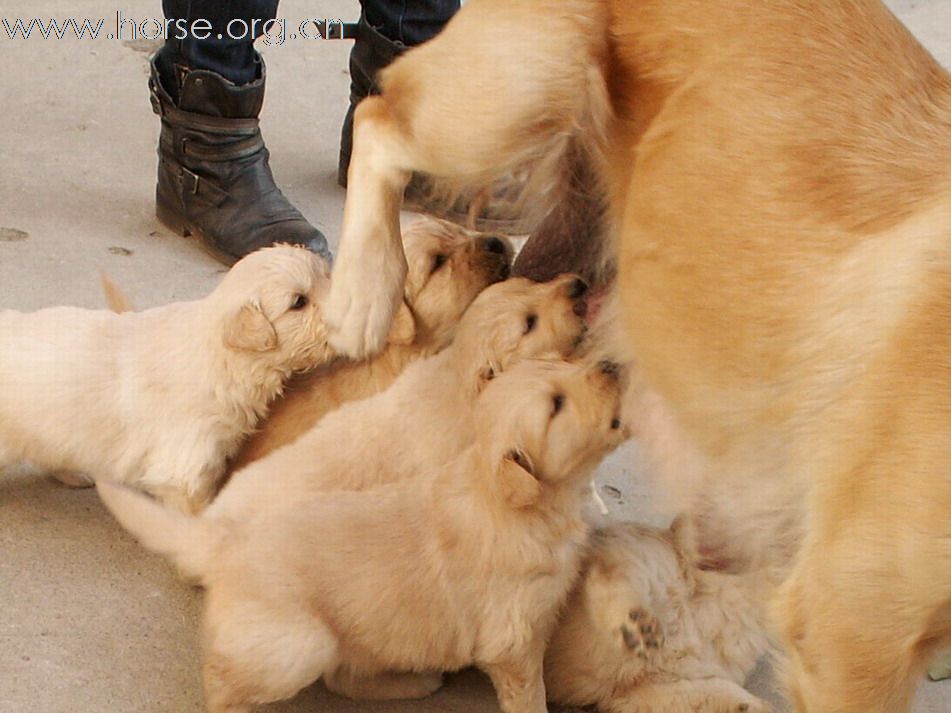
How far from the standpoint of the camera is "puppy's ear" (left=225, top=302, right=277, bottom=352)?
2.86 meters

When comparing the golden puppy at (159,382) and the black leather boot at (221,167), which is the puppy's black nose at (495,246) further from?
the black leather boot at (221,167)

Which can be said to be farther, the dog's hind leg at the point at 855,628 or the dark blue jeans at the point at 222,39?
the dark blue jeans at the point at 222,39

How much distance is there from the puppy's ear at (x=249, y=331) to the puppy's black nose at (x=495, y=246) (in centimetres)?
52

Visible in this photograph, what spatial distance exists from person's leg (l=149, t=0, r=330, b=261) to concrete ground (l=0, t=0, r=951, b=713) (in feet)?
0.40

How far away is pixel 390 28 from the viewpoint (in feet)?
14.1

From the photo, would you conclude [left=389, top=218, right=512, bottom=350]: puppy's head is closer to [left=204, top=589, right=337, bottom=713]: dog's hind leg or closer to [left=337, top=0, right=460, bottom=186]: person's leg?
[left=204, top=589, right=337, bottom=713]: dog's hind leg

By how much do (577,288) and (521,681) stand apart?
83cm

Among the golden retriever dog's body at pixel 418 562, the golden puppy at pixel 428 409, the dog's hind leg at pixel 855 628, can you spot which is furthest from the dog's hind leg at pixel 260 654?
the dog's hind leg at pixel 855 628

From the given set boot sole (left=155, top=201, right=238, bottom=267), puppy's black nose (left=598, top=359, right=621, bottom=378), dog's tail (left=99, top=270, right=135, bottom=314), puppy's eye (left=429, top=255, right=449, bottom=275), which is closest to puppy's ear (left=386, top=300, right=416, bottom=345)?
puppy's eye (left=429, top=255, right=449, bottom=275)

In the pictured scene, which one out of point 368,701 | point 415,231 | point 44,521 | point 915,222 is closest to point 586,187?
point 415,231

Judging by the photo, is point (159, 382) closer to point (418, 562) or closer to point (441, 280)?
point (441, 280)

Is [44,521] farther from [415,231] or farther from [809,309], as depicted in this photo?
[809,309]

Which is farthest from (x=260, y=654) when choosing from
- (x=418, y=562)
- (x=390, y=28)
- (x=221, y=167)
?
(x=390, y=28)

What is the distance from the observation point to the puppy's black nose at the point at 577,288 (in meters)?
2.88
